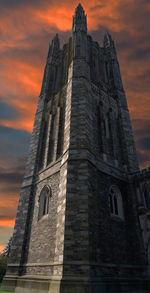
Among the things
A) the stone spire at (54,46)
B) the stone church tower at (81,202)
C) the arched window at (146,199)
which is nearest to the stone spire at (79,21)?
the stone church tower at (81,202)

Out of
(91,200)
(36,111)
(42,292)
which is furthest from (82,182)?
(36,111)

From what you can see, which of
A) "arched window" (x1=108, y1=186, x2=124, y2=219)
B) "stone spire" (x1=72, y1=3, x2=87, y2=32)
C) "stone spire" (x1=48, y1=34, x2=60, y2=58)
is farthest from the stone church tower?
"stone spire" (x1=48, y1=34, x2=60, y2=58)

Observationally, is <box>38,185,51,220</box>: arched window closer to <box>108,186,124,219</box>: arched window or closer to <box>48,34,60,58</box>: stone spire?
<box>108,186,124,219</box>: arched window

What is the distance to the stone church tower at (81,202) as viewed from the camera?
10320mm

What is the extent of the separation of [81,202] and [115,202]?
4813 mm

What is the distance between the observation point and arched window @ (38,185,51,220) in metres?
14.9

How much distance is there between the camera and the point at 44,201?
15.5m

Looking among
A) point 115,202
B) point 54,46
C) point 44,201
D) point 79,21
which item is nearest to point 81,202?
point 115,202

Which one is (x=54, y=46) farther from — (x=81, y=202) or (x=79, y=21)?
(x=81, y=202)

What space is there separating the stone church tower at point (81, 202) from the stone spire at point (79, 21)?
6.50 feet

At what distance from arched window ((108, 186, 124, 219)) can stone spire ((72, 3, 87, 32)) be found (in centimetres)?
1958

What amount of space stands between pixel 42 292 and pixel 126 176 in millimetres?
10177

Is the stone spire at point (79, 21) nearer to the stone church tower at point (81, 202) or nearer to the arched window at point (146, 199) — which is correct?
the stone church tower at point (81, 202)

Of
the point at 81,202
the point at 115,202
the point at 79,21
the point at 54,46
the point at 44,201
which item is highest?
the point at 54,46
